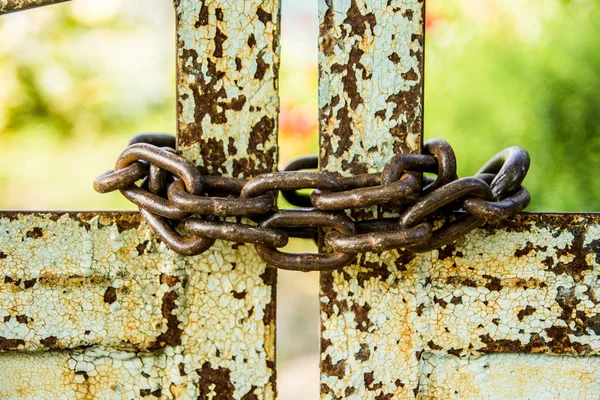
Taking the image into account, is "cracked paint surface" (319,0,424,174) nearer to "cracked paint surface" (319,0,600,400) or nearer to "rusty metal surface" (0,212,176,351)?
"cracked paint surface" (319,0,600,400)

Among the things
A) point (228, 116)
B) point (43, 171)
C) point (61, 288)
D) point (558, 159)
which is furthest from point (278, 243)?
point (43, 171)

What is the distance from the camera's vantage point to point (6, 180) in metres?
2.58

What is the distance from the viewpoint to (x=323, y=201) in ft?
2.04

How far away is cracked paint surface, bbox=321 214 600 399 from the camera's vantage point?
2.45 feet

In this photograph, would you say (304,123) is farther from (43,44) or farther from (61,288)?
(61,288)

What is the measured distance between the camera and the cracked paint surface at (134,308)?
761 mm

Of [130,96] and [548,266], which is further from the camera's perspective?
[130,96]

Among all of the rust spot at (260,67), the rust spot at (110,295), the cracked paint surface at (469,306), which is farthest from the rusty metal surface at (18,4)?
the cracked paint surface at (469,306)

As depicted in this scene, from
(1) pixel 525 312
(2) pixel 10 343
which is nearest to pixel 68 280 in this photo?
(2) pixel 10 343

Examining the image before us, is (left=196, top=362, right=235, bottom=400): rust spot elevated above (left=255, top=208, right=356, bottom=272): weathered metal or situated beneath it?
situated beneath

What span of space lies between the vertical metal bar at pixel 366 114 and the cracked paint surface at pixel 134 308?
0.34 ft

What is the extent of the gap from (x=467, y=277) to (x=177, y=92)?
475 mm

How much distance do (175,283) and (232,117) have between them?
246mm

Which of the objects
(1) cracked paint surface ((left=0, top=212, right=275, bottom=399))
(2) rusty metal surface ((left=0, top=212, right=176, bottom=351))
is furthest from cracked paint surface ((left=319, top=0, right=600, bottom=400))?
(2) rusty metal surface ((left=0, top=212, right=176, bottom=351))
